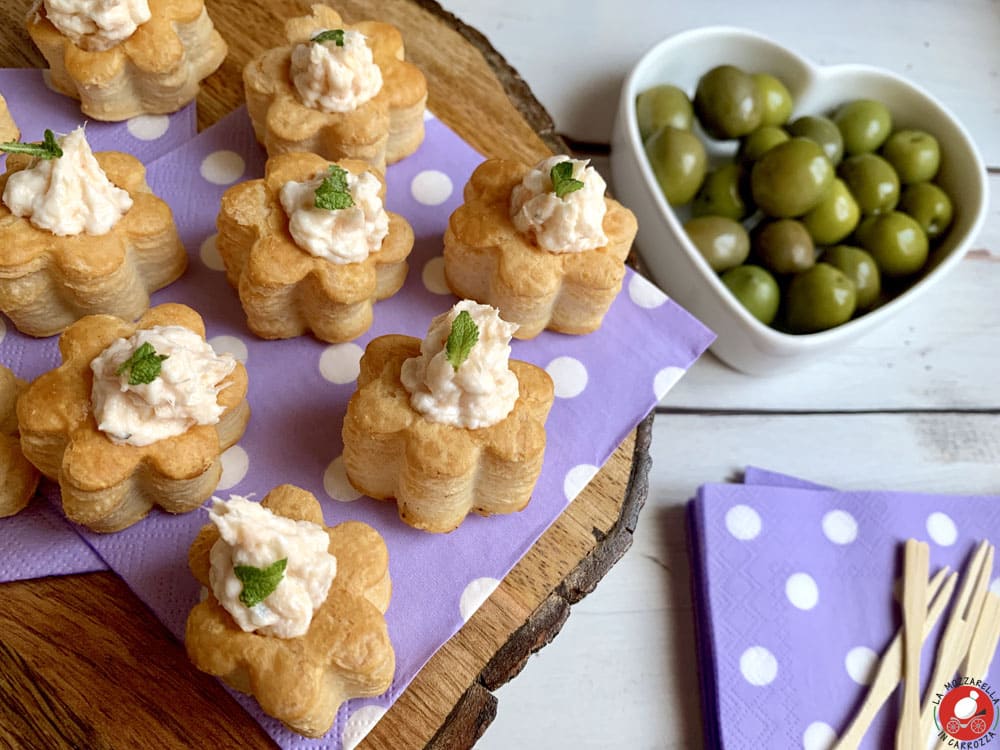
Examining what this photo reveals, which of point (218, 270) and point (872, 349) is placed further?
point (872, 349)

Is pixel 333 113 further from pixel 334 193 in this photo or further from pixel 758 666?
pixel 758 666

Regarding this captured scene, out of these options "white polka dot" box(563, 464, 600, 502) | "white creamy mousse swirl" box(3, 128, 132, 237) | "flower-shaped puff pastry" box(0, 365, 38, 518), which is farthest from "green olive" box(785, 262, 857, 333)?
"flower-shaped puff pastry" box(0, 365, 38, 518)

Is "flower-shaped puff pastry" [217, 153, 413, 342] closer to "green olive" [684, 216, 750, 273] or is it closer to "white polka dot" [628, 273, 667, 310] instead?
"white polka dot" [628, 273, 667, 310]

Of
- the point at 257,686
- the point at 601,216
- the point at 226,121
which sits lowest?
the point at 257,686

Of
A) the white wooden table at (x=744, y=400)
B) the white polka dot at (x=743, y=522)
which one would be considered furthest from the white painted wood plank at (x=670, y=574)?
the white polka dot at (x=743, y=522)

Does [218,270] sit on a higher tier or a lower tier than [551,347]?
lower

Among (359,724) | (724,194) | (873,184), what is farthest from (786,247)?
(359,724)

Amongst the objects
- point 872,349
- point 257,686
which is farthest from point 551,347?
point 872,349

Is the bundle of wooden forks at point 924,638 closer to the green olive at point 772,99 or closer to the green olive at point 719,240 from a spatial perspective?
the green olive at point 719,240

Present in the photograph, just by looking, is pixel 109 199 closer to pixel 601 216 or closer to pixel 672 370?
pixel 601 216
